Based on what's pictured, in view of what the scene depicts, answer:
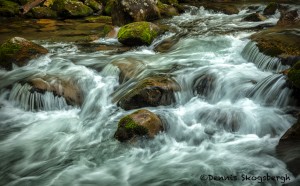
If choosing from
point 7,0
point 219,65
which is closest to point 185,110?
point 219,65

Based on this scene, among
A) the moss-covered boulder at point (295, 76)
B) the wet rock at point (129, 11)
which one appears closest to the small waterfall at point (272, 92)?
the moss-covered boulder at point (295, 76)

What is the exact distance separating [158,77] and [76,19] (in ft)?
35.0

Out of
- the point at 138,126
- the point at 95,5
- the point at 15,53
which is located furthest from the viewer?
the point at 95,5

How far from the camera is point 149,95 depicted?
297 inches

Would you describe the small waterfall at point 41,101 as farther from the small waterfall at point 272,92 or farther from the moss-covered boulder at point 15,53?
the small waterfall at point 272,92

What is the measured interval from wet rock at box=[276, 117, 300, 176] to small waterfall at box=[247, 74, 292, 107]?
118 centimetres

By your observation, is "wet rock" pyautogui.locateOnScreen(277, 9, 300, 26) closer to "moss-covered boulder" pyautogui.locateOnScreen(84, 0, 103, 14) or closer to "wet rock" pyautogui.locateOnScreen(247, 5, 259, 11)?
"wet rock" pyautogui.locateOnScreen(247, 5, 259, 11)

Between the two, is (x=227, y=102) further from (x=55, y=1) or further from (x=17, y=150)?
(x=55, y=1)

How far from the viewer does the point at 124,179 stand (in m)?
5.76

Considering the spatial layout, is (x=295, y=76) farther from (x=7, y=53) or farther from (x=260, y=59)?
(x=7, y=53)

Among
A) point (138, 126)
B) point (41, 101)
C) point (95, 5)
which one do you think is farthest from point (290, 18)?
point (95, 5)

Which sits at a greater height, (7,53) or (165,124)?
(7,53)

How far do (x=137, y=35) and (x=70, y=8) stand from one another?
7.90 meters

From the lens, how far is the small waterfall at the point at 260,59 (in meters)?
8.30
